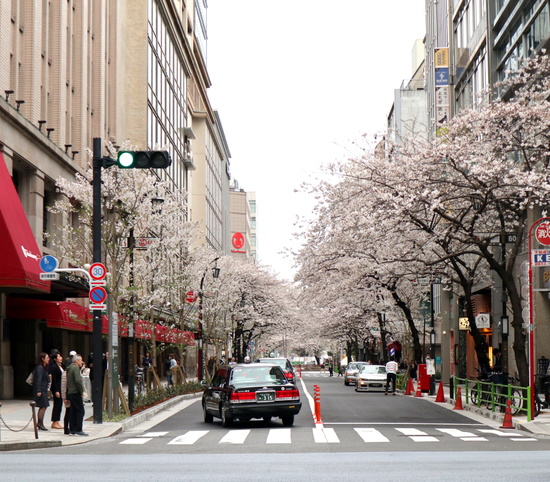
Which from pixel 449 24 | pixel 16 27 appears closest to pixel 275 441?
pixel 16 27

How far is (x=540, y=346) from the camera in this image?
114 feet

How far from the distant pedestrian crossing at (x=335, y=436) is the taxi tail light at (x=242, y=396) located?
0.74m

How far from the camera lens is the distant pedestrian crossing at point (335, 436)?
59.7 feet

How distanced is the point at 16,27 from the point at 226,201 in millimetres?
94271

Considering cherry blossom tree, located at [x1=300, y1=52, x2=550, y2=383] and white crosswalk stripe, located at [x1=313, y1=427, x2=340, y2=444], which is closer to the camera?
white crosswalk stripe, located at [x1=313, y1=427, x2=340, y2=444]

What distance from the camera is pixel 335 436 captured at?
19266mm

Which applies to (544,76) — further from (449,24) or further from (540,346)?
(449,24)

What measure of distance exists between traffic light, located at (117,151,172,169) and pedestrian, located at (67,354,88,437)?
180 inches

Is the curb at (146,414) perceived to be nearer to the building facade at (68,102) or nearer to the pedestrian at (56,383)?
the pedestrian at (56,383)

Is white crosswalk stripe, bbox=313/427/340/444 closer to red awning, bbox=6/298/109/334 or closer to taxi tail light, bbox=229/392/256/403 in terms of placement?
taxi tail light, bbox=229/392/256/403

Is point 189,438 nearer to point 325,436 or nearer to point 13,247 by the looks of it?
point 325,436

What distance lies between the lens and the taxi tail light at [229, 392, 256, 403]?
21.7 metres

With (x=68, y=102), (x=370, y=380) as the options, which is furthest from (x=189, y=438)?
(x=370, y=380)

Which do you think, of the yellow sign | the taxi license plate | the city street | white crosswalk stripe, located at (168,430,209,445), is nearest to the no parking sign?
the city street
